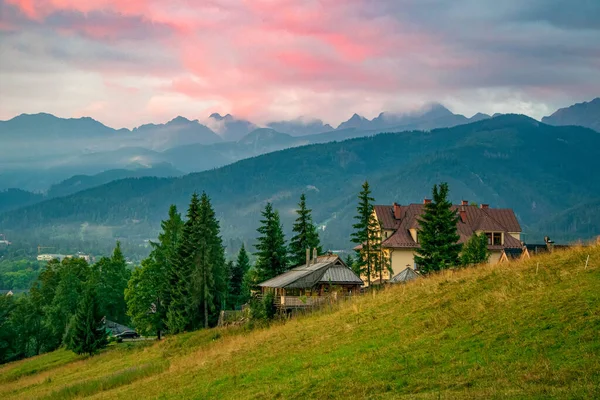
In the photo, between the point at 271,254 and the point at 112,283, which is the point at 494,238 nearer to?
the point at 271,254

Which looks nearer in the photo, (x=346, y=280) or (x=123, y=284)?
(x=346, y=280)

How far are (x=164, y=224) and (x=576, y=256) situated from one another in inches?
2001

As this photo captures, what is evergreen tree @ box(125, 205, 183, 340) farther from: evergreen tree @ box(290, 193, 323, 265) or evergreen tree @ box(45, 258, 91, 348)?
evergreen tree @ box(45, 258, 91, 348)

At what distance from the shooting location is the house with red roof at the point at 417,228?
8469 centimetres

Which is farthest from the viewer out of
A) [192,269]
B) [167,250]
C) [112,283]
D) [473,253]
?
[112,283]

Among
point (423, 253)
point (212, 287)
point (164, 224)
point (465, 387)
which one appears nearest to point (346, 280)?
point (423, 253)

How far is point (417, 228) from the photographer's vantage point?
8394 centimetres

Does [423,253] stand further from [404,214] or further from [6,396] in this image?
[6,396]

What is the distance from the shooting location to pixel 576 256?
3322cm

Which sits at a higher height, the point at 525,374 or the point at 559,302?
the point at 559,302

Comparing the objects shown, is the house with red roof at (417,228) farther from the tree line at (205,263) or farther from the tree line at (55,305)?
the tree line at (55,305)

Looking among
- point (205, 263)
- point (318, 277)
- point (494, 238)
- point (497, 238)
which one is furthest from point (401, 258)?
point (205, 263)


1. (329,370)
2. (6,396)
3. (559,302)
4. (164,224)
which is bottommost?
(6,396)

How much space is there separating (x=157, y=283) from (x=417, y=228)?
29175 millimetres
